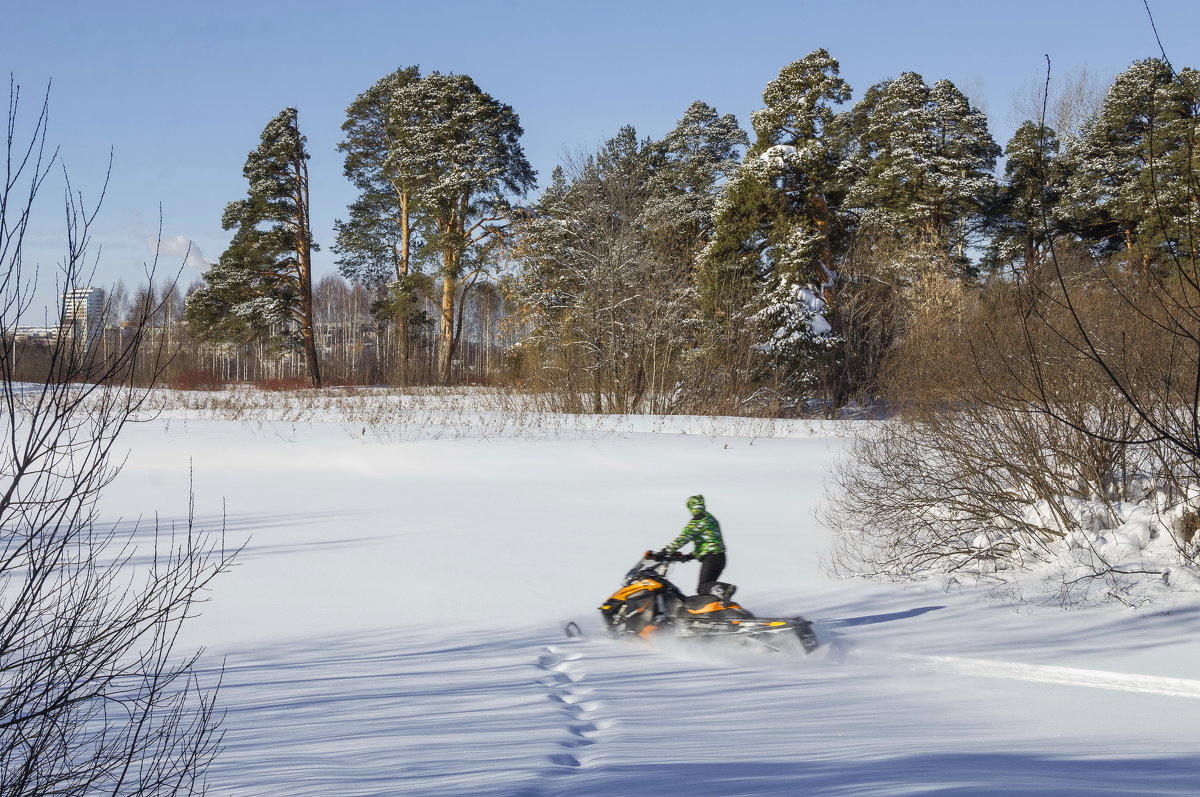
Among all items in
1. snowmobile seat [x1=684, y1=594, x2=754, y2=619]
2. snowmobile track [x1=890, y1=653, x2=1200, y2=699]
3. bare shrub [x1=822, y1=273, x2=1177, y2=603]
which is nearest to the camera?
snowmobile track [x1=890, y1=653, x2=1200, y2=699]

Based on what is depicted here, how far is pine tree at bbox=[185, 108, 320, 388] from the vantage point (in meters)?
36.0

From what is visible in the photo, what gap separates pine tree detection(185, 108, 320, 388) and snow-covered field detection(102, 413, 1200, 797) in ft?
71.5

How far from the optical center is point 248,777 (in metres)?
4.78

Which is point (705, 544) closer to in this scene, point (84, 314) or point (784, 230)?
point (84, 314)

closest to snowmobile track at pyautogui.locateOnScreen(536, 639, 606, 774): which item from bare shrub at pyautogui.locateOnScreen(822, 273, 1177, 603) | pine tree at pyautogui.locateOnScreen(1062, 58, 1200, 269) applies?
pine tree at pyautogui.locateOnScreen(1062, 58, 1200, 269)

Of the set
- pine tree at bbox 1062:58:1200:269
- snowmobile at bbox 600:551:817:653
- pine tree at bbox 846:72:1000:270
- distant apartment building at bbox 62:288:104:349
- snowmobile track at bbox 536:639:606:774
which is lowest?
snowmobile track at bbox 536:639:606:774

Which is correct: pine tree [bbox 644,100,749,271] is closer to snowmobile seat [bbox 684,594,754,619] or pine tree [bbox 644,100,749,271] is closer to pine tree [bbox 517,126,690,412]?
pine tree [bbox 517,126,690,412]

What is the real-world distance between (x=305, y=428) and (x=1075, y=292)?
16.0m

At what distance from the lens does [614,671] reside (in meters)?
7.25

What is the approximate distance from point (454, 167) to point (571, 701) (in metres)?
32.1

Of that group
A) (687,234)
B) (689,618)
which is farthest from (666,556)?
(687,234)

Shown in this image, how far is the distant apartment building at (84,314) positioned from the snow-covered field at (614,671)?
2.49 meters

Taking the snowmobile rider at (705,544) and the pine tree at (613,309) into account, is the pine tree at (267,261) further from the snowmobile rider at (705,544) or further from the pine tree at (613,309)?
the snowmobile rider at (705,544)

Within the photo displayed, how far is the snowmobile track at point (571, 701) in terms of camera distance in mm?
5203
